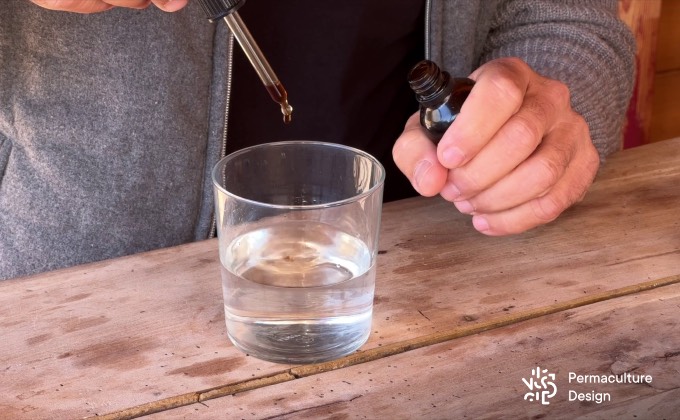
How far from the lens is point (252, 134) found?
1079mm

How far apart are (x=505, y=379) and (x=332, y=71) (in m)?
0.59

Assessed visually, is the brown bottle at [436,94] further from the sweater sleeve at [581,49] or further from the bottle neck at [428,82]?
the sweater sleeve at [581,49]

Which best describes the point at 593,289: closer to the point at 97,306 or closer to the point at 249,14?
the point at 97,306

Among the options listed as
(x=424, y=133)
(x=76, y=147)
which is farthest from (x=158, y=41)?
(x=424, y=133)

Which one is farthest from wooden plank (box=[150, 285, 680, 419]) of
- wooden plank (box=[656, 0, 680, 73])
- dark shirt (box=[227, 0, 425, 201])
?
wooden plank (box=[656, 0, 680, 73])

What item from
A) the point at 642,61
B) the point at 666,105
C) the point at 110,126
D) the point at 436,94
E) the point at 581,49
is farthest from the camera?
the point at 666,105

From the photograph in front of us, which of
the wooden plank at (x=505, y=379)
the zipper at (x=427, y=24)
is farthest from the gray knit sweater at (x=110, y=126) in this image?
the wooden plank at (x=505, y=379)

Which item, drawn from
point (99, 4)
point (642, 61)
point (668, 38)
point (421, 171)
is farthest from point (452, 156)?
point (668, 38)

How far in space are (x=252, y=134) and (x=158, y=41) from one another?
192mm

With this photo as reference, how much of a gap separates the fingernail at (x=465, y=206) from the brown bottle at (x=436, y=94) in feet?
0.26

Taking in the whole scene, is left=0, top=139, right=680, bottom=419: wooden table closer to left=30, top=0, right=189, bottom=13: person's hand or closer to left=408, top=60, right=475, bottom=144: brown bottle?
left=408, top=60, right=475, bottom=144: brown bottle

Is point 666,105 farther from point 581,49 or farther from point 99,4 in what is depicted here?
point 99,4

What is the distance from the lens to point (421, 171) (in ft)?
2.53

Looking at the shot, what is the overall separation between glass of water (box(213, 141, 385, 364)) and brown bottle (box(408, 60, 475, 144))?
0.28ft
